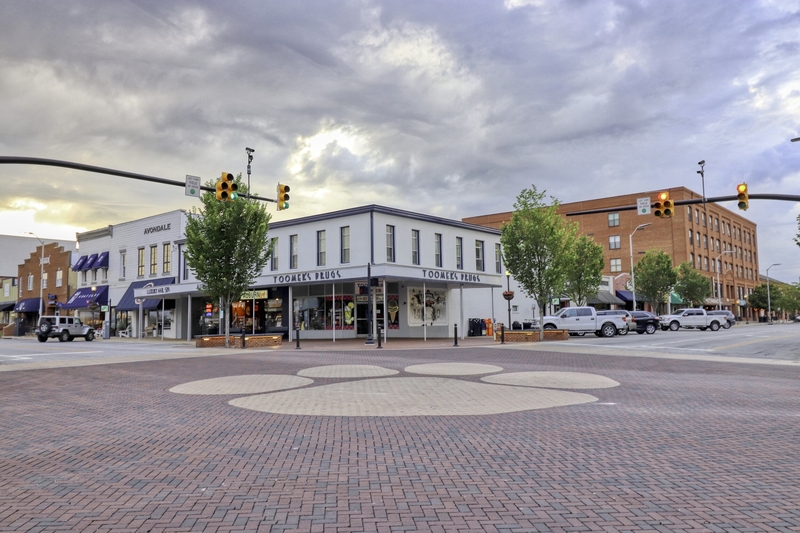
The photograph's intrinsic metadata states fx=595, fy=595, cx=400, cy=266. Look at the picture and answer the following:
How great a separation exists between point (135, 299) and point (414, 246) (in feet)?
73.2

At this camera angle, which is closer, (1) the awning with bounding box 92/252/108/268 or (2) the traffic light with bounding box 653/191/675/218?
(2) the traffic light with bounding box 653/191/675/218

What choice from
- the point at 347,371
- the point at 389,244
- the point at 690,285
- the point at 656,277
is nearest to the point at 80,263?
the point at 389,244

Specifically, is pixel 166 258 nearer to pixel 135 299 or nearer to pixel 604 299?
pixel 135 299

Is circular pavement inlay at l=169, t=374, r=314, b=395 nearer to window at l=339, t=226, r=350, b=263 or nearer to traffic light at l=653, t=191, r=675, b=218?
traffic light at l=653, t=191, r=675, b=218

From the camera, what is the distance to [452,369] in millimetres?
16188

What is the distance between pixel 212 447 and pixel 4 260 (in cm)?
8755

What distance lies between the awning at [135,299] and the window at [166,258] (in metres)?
0.83

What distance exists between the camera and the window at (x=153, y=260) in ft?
155

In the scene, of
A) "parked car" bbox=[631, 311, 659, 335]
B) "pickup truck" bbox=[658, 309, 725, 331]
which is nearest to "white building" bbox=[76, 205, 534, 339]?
"parked car" bbox=[631, 311, 659, 335]

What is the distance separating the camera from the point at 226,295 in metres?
30.1

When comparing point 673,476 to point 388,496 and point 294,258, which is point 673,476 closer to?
point 388,496

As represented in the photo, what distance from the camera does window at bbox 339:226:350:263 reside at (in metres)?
34.5

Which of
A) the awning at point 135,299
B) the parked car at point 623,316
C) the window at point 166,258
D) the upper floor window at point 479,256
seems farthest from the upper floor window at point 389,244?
the window at point 166,258

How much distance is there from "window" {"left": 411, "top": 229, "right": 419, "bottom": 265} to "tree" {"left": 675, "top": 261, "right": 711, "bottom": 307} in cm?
4109
